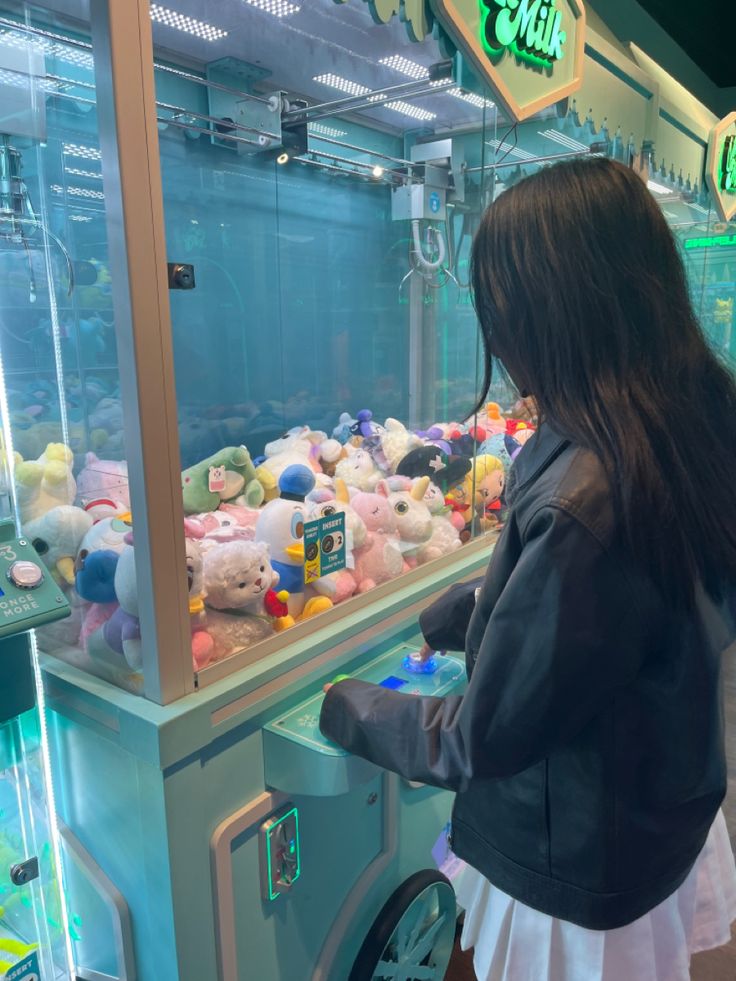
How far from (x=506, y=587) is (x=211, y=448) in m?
1.14

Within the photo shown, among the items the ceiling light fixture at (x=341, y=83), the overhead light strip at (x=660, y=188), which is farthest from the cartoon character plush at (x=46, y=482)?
the overhead light strip at (x=660, y=188)

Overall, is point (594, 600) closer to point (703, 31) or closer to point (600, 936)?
point (600, 936)

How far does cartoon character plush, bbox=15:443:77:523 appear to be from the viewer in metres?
1.20

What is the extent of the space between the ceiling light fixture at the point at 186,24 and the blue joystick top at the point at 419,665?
1.13 m

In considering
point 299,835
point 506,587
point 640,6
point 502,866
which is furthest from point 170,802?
point 640,6

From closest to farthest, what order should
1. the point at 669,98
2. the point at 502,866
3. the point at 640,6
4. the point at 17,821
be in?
the point at 502,866
the point at 17,821
the point at 669,98
the point at 640,6

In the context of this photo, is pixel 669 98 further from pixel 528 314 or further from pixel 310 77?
pixel 528 314

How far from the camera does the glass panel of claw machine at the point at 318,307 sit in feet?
4.41

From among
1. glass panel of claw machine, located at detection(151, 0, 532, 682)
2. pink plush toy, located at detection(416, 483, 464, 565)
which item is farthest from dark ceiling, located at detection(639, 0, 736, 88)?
pink plush toy, located at detection(416, 483, 464, 565)

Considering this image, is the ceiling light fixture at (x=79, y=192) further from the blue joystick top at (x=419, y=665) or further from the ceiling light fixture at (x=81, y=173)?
the blue joystick top at (x=419, y=665)

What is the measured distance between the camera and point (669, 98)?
8.58ft

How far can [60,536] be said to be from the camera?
3.86 feet

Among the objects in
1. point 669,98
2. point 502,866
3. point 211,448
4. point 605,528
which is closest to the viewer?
point 605,528

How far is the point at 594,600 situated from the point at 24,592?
687 millimetres
